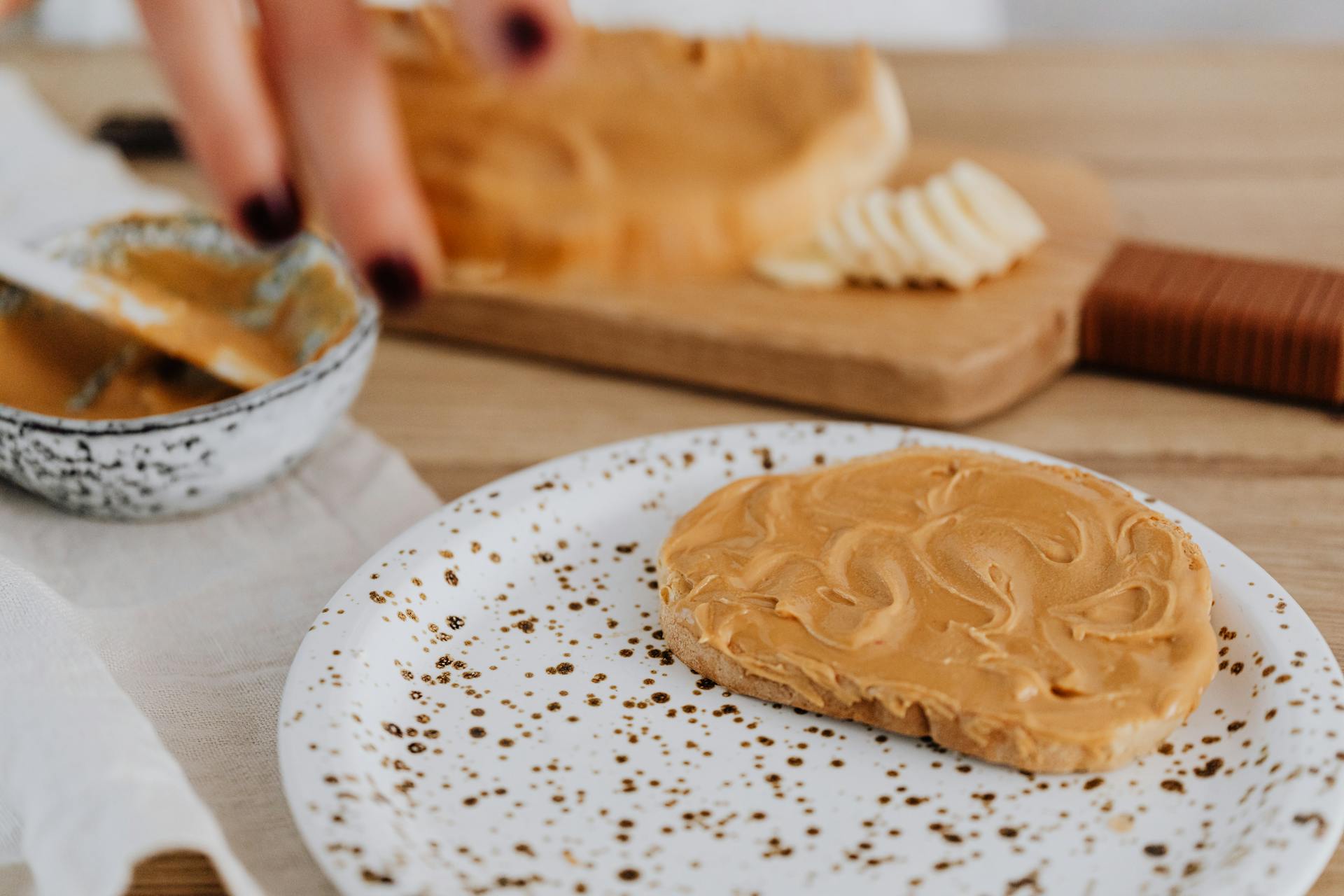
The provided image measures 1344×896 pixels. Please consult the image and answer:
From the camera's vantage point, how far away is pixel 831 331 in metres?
1.95

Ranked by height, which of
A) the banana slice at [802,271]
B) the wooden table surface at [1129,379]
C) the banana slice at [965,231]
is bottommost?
the wooden table surface at [1129,379]

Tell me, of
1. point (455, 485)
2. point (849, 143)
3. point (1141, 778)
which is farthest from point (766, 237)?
point (1141, 778)

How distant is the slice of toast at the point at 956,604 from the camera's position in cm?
112

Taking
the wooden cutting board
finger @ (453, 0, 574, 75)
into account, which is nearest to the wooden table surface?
the wooden cutting board

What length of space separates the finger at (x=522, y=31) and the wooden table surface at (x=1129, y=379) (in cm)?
66

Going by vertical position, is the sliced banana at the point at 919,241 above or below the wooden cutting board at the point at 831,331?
above

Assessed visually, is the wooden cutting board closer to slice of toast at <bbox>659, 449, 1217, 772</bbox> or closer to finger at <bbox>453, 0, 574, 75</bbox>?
slice of toast at <bbox>659, 449, 1217, 772</bbox>

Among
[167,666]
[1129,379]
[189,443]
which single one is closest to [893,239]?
[1129,379]

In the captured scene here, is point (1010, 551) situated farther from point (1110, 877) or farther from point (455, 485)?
point (455, 485)

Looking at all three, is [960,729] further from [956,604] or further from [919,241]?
[919,241]

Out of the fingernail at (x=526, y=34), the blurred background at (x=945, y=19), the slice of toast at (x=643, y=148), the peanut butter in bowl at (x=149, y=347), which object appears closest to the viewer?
the fingernail at (x=526, y=34)

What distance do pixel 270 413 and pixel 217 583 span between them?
22cm

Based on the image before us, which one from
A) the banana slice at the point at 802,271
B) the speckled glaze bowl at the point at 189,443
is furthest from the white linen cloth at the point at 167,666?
the banana slice at the point at 802,271

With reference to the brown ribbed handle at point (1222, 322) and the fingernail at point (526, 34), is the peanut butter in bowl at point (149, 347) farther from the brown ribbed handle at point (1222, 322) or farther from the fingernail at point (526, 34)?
the brown ribbed handle at point (1222, 322)
